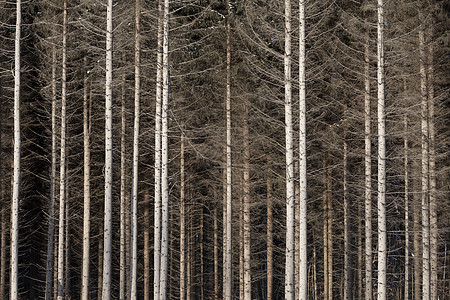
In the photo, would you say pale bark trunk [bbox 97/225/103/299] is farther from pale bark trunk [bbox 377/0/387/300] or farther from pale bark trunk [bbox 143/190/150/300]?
pale bark trunk [bbox 377/0/387/300]

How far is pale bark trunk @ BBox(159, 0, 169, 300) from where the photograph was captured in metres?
15.6

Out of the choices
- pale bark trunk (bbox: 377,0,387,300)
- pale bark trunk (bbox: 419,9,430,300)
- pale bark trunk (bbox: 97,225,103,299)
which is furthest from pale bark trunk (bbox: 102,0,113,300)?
pale bark trunk (bbox: 97,225,103,299)

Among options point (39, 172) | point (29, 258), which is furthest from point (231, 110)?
point (29, 258)

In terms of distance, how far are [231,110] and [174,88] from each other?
255cm

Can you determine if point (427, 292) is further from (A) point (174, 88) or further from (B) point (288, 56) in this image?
(A) point (174, 88)

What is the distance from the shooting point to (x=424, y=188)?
18.7m

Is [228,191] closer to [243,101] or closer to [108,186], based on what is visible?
[243,101]

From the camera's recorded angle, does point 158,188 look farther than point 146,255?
No

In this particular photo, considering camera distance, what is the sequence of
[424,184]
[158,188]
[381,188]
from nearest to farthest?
[381,188] < [158,188] < [424,184]

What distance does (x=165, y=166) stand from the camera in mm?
16078

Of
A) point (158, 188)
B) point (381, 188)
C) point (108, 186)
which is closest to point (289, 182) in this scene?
point (381, 188)

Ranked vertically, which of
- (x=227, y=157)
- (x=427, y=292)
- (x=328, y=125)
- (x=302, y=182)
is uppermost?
(x=328, y=125)

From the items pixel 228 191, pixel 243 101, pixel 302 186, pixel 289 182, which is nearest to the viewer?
pixel 302 186

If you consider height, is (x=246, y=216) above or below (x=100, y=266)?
above
